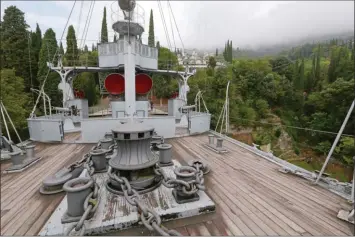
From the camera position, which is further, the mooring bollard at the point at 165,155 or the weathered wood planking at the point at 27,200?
the mooring bollard at the point at 165,155

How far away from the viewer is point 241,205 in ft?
8.19

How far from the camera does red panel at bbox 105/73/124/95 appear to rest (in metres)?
7.85

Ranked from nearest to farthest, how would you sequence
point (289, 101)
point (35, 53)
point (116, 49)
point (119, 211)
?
point (119, 211)
point (116, 49)
point (35, 53)
point (289, 101)

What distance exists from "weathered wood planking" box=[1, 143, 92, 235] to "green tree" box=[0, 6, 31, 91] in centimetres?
1734

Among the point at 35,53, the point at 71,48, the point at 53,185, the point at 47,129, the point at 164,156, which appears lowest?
the point at 53,185

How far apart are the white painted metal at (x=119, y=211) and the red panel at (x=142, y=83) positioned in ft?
20.2

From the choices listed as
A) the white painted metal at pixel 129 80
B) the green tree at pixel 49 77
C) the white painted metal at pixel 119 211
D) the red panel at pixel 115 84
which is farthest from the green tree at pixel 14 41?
the white painted metal at pixel 119 211

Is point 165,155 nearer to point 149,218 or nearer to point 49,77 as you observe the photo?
point 149,218

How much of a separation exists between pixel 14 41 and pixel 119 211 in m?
20.8

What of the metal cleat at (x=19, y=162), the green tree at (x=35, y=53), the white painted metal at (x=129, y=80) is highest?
the green tree at (x=35, y=53)

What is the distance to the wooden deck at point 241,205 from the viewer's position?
2031 millimetres

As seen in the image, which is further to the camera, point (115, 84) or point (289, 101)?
point (289, 101)

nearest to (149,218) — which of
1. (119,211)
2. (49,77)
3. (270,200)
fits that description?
(119,211)

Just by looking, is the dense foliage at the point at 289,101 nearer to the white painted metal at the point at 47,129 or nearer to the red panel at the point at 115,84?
the red panel at the point at 115,84
